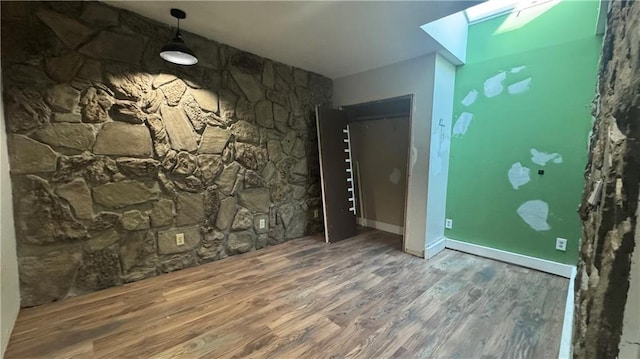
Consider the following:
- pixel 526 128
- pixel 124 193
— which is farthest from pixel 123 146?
pixel 526 128

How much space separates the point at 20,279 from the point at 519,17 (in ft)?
16.6

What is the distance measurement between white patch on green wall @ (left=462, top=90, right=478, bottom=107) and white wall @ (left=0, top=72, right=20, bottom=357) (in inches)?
164

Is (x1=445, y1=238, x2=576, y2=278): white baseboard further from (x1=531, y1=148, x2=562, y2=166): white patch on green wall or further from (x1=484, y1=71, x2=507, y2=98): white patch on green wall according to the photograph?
(x1=484, y1=71, x2=507, y2=98): white patch on green wall

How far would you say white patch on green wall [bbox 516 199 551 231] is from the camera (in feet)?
8.93

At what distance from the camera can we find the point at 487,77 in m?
3.02

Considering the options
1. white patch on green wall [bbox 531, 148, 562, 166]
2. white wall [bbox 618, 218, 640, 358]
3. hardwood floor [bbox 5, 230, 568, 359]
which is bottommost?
hardwood floor [bbox 5, 230, 568, 359]

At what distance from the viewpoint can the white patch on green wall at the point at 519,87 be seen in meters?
2.77

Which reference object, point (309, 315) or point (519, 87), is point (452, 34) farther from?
point (309, 315)

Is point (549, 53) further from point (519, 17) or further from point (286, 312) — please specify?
point (286, 312)

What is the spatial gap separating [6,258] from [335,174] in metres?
3.07

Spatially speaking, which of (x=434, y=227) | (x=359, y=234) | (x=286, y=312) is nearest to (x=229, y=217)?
(x=286, y=312)

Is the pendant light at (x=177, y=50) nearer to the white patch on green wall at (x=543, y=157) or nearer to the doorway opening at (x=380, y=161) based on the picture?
the doorway opening at (x=380, y=161)

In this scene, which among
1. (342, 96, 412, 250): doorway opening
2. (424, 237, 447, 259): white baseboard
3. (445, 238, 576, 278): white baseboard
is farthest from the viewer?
(342, 96, 412, 250): doorway opening

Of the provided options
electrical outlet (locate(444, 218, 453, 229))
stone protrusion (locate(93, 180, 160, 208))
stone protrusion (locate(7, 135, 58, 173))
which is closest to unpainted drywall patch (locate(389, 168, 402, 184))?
electrical outlet (locate(444, 218, 453, 229))
